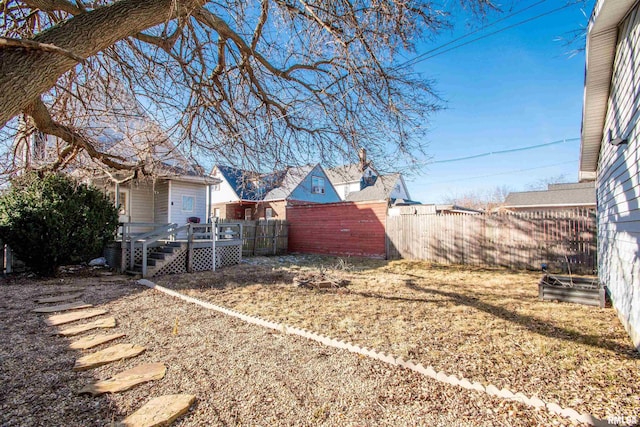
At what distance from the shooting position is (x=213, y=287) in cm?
638

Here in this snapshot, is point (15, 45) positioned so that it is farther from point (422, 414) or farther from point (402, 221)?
point (402, 221)

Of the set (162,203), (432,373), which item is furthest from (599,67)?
(162,203)

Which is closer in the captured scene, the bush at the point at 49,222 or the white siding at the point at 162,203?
the bush at the point at 49,222

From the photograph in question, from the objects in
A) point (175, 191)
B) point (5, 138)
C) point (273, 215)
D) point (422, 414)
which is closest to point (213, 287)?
point (5, 138)

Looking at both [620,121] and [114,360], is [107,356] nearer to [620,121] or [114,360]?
[114,360]

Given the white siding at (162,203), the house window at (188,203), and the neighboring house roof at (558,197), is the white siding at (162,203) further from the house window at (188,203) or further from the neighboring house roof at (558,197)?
the neighboring house roof at (558,197)

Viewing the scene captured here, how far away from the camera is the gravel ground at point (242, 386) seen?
6.51 ft

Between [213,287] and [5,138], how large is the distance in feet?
12.9

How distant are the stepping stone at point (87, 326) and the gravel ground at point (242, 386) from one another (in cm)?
12

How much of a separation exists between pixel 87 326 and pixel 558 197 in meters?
22.0

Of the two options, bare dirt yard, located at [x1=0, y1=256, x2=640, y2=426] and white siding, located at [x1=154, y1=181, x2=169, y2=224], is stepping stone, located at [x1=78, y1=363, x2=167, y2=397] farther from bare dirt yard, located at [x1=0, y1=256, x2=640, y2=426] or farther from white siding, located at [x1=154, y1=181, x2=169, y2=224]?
white siding, located at [x1=154, y1=181, x2=169, y2=224]

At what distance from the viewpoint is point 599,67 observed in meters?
4.43

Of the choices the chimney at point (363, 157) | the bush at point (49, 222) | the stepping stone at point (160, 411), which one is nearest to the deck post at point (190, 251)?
the bush at point (49, 222)

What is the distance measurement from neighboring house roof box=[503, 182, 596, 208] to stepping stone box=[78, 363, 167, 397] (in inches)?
816
